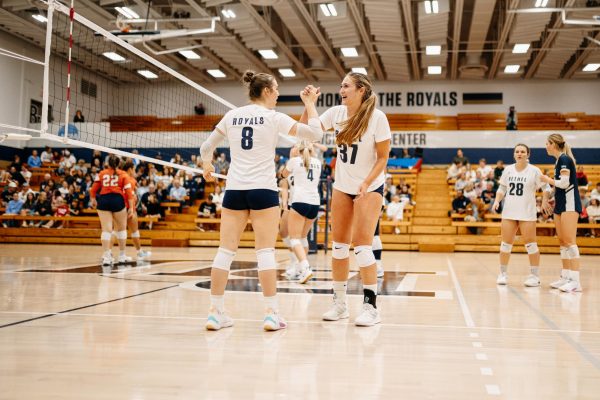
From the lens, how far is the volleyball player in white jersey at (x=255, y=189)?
4121 mm

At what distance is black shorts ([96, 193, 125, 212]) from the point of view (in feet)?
29.2

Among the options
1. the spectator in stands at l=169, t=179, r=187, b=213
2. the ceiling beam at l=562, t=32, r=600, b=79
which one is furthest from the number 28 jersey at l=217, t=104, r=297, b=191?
the ceiling beam at l=562, t=32, r=600, b=79

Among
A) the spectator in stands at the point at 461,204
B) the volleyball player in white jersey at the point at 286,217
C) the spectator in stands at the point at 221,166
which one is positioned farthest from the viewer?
the spectator in stands at the point at 221,166

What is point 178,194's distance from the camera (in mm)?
19969

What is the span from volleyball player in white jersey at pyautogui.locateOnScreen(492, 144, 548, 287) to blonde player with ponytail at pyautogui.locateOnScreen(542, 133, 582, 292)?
0.32 meters

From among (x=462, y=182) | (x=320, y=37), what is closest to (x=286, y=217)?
(x=462, y=182)

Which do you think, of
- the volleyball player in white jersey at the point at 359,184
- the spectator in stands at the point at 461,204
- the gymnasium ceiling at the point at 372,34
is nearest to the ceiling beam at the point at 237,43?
the gymnasium ceiling at the point at 372,34

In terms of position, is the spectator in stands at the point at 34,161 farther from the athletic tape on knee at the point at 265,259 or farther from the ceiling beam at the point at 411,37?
the athletic tape on knee at the point at 265,259

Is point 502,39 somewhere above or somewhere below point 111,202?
above

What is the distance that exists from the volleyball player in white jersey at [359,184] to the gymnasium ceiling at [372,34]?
45.0ft

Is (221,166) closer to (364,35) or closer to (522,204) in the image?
(364,35)

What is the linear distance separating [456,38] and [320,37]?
5.26m

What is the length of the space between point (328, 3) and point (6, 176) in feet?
42.5

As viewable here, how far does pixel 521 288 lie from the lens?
23.5 feet
